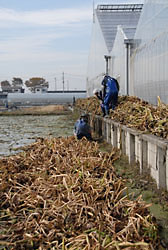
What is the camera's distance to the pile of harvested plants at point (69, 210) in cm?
357

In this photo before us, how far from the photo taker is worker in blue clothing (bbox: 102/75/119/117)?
10.2 meters

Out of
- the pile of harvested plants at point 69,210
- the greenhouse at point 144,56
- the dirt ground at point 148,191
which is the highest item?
the greenhouse at point 144,56

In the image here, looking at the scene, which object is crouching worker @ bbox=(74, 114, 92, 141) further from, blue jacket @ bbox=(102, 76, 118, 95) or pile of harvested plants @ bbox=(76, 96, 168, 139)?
blue jacket @ bbox=(102, 76, 118, 95)

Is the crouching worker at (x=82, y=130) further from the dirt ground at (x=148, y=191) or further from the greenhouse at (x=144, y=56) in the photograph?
the greenhouse at (x=144, y=56)

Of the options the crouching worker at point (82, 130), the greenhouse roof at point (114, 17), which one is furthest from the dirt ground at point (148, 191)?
the greenhouse roof at point (114, 17)

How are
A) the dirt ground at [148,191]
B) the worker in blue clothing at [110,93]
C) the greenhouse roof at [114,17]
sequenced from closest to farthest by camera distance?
1. the dirt ground at [148,191]
2. the worker in blue clothing at [110,93]
3. the greenhouse roof at [114,17]

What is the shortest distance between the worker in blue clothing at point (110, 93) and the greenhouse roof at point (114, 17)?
366 inches

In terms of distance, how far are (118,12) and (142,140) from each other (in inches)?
724

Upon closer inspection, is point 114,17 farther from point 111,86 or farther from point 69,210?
point 69,210

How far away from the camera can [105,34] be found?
67.6 ft

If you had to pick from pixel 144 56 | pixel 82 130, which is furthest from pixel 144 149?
pixel 144 56

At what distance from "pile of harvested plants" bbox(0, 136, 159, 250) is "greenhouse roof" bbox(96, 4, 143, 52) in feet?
47.5

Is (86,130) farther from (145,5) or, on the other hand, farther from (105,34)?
(105,34)

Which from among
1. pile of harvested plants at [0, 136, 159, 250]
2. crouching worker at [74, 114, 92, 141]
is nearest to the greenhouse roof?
→ crouching worker at [74, 114, 92, 141]
